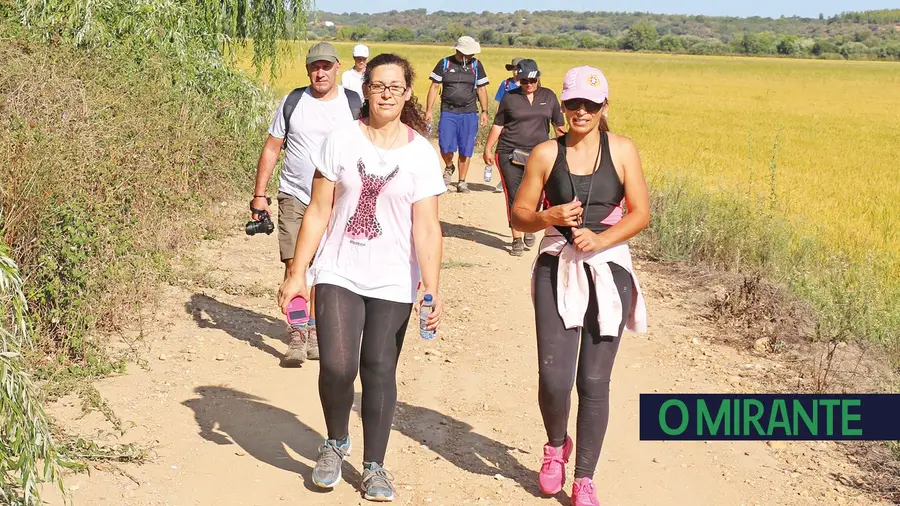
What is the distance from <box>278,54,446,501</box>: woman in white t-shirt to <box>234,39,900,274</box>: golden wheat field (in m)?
7.53

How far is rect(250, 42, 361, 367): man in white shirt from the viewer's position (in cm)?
711

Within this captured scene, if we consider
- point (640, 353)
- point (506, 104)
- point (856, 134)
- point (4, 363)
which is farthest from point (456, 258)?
point (856, 134)

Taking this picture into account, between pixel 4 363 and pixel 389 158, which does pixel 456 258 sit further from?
pixel 4 363

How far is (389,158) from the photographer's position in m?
5.06

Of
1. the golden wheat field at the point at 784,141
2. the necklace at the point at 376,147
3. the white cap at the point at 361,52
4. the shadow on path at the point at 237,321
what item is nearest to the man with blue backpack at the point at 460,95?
the white cap at the point at 361,52

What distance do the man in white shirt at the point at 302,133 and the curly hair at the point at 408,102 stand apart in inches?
48.0

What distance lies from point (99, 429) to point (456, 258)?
5.91 m

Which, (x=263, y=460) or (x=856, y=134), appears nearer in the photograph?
(x=263, y=460)

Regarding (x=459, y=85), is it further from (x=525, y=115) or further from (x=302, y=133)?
(x=302, y=133)

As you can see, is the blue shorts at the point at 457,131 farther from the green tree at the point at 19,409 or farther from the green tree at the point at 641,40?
the green tree at the point at 641,40

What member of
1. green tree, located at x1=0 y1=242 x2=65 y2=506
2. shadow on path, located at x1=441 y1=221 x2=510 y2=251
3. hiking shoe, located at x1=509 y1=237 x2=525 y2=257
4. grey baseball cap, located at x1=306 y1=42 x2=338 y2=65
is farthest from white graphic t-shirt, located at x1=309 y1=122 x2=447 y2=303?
shadow on path, located at x1=441 y1=221 x2=510 y2=251

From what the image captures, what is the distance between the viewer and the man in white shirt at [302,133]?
23.3 ft

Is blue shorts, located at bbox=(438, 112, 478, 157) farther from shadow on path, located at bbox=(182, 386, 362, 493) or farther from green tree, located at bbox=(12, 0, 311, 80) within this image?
shadow on path, located at bbox=(182, 386, 362, 493)

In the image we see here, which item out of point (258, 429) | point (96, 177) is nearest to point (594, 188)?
point (258, 429)
